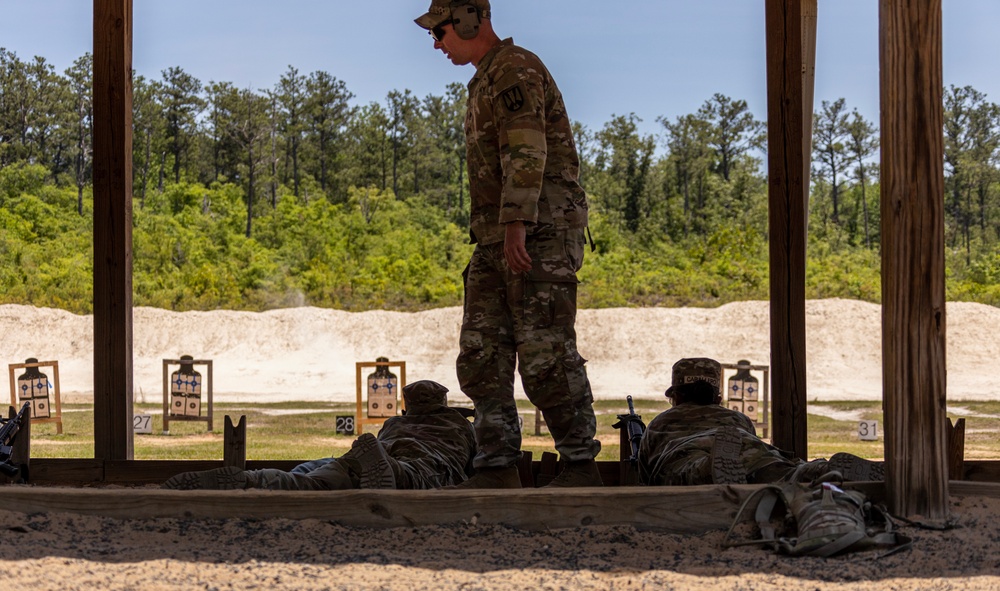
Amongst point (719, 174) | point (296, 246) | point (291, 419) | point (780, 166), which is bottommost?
point (291, 419)

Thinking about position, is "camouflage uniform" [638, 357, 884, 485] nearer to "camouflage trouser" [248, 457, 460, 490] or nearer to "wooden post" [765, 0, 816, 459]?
"wooden post" [765, 0, 816, 459]

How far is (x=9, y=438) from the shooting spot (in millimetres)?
3645

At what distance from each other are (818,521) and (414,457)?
147cm


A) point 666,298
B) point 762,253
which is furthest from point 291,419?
point 762,253

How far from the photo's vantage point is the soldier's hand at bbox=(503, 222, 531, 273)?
2.95 meters

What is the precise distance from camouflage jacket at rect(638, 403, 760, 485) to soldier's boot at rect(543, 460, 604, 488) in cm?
29

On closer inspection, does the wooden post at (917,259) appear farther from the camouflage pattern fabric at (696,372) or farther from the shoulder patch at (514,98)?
the camouflage pattern fabric at (696,372)

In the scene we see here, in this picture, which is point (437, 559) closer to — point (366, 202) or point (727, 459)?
point (727, 459)

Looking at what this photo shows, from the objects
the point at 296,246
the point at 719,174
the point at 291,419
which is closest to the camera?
the point at 291,419

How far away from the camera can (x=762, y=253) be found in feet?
107

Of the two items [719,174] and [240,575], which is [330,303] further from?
[240,575]

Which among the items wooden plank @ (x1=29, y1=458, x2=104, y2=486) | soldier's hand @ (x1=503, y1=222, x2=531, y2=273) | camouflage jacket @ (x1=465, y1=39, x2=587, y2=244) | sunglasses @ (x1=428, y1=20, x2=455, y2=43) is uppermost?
sunglasses @ (x1=428, y1=20, x2=455, y2=43)

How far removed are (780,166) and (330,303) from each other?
2503 cm

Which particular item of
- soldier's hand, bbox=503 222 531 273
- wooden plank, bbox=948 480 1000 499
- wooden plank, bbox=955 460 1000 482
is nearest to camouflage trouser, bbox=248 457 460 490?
soldier's hand, bbox=503 222 531 273
